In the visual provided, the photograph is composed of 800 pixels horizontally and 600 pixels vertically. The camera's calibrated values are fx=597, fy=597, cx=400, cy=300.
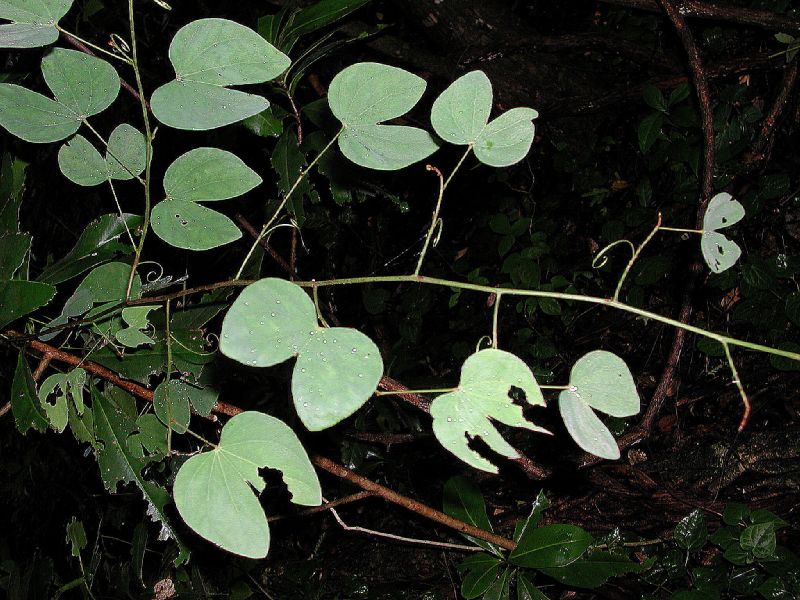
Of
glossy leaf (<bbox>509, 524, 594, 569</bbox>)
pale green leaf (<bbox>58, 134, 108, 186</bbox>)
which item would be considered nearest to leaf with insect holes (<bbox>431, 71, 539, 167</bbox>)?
pale green leaf (<bbox>58, 134, 108, 186</bbox>)

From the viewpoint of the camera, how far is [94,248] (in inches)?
37.5

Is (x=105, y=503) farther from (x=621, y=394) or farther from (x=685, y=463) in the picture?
(x=621, y=394)

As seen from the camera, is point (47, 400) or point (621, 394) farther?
point (47, 400)

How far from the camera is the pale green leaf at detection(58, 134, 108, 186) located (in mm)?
806

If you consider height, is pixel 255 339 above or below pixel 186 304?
above

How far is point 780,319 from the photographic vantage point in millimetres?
1599

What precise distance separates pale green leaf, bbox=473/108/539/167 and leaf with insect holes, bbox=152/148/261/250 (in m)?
0.26

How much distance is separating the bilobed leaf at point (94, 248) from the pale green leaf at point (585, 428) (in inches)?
28.0

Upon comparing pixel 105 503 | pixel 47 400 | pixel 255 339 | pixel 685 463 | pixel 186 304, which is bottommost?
pixel 105 503

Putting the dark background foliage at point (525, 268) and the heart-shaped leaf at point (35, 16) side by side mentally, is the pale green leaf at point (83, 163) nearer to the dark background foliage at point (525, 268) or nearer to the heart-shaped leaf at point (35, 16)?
the heart-shaped leaf at point (35, 16)

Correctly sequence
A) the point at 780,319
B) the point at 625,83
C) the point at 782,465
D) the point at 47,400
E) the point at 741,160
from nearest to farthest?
the point at 47,400, the point at 782,465, the point at 780,319, the point at 741,160, the point at 625,83

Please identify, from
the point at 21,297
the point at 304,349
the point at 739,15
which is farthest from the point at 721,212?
the point at 739,15

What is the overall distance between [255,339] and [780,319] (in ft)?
5.17

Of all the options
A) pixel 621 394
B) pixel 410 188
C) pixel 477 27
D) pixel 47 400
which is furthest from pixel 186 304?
pixel 477 27
